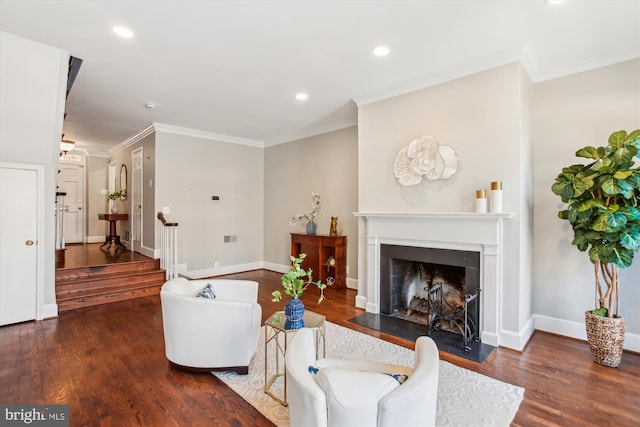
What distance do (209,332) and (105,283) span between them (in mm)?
3313

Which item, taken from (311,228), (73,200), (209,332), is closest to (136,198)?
(73,200)

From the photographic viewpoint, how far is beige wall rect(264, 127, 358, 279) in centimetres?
545

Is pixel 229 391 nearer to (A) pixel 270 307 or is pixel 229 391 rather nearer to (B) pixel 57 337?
(A) pixel 270 307

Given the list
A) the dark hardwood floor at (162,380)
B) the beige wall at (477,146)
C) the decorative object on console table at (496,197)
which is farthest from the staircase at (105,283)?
the decorative object on console table at (496,197)

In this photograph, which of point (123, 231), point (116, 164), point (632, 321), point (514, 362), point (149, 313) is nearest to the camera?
point (514, 362)

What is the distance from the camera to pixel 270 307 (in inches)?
173

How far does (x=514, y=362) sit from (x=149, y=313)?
14.1ft

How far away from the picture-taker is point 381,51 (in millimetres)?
3059

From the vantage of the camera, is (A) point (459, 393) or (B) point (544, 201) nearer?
(A) point (459, 393)

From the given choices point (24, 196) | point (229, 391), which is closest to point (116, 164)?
point (24, 196)

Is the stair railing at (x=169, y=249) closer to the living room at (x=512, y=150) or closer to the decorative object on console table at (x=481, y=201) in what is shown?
the living room at (x=512, y=150)

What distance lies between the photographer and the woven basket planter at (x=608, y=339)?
8.91 ft

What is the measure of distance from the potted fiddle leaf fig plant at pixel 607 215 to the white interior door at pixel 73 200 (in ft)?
34.5

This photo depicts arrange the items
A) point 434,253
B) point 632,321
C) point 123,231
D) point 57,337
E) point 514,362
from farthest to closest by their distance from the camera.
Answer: point 123,231 < point 434,253 < point 57,337 < point 632,321 < point 514,362
